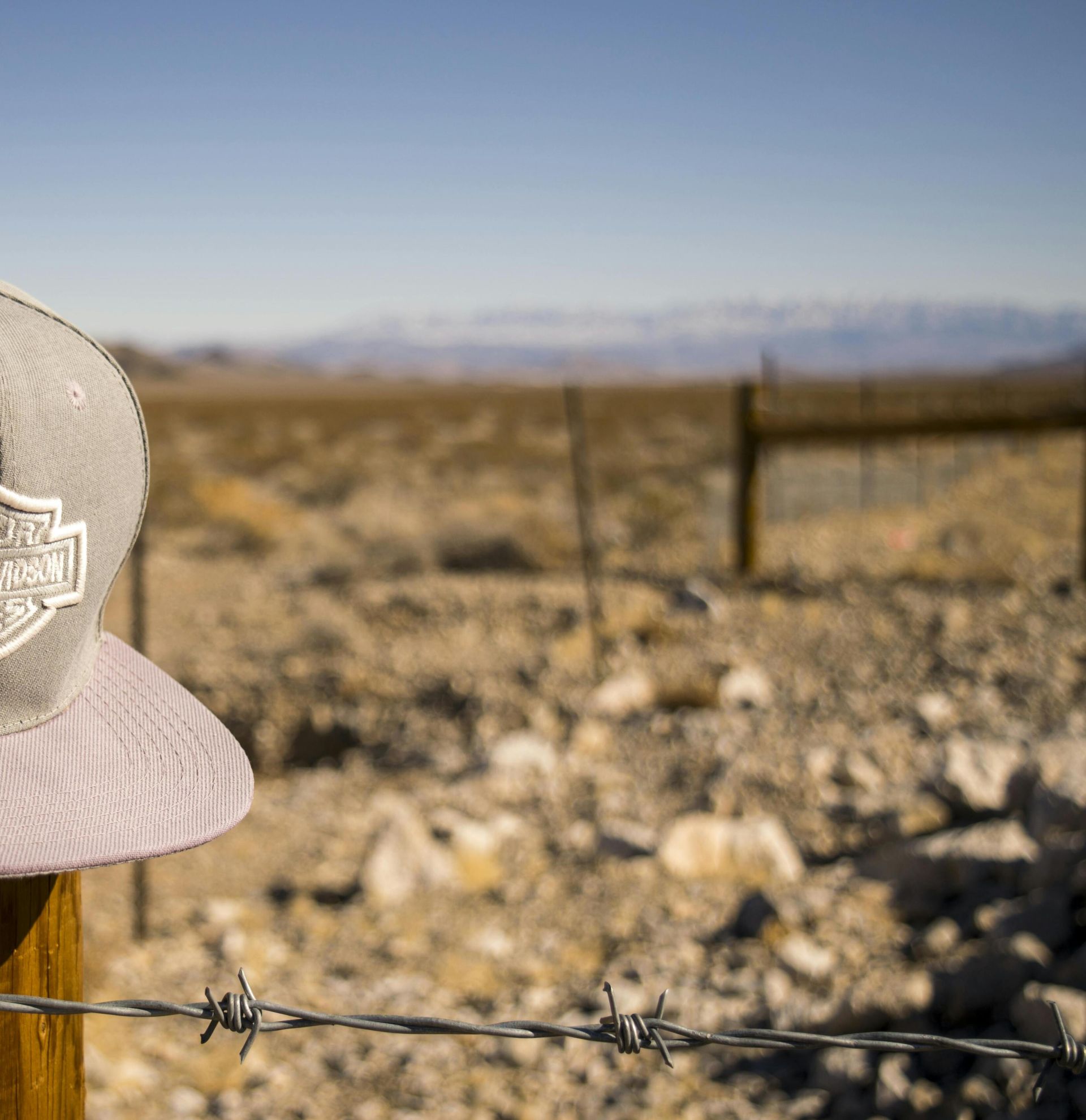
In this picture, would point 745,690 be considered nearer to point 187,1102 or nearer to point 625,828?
point 625,828

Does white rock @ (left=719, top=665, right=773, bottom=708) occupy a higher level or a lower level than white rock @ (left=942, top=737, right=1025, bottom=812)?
lower

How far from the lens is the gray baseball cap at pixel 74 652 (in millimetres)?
1033

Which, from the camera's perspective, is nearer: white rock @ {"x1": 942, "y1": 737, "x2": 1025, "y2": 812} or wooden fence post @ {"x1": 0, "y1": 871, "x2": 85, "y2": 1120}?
wooden fence post @ {"x1": 0, "y1": 871, "x2": 85, "y2": 1120}

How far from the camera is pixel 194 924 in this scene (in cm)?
403

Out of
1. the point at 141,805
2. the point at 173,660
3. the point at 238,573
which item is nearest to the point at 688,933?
the point at 141,805

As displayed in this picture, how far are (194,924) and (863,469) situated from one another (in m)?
10.2

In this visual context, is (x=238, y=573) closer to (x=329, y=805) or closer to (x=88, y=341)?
(x=329, y=805)

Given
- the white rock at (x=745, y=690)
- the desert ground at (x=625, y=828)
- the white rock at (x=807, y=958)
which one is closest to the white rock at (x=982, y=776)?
the desert ground at (x=625, y=828)

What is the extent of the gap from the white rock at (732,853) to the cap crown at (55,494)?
332 cm

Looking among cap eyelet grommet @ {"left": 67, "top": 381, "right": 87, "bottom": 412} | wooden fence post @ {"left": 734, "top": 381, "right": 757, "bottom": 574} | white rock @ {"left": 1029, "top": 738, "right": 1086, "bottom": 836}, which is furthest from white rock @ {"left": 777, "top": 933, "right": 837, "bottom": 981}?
wooden fence post @ {"left": 734, "top": 381, "right": 757, "bottom": 574}

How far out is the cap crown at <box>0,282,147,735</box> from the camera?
103 cm

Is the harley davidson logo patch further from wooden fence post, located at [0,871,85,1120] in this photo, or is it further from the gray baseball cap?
wooden fence post, located at [0,871,85,1120]

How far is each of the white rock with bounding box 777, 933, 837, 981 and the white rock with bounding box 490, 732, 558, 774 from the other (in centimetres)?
190

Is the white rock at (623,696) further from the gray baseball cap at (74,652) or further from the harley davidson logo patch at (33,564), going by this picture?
the harley davidson logo patch at (33,564)
